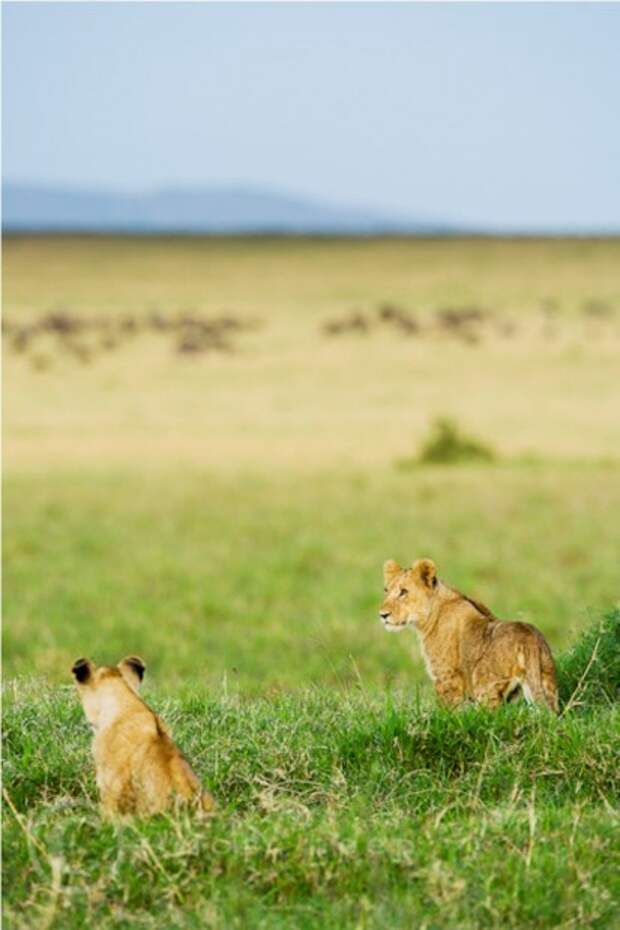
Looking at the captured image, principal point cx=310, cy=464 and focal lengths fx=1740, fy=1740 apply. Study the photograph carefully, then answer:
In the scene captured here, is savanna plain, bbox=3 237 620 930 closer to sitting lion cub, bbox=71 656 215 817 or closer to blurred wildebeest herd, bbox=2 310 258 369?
sitting lion cub, bbox=71 656 215 817

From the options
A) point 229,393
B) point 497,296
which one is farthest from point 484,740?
point 497,296

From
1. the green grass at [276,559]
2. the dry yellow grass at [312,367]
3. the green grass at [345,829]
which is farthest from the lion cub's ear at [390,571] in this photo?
the dry yellow grass at [312,367]

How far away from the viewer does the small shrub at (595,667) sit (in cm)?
780

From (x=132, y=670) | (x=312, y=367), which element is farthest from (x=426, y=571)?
(x=312, y=367)

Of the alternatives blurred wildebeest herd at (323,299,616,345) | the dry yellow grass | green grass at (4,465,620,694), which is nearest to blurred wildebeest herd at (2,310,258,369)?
the dry yellow grass

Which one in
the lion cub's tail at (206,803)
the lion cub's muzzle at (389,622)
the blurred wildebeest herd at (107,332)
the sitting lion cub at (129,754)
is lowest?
the blurred wildebeest herd at (107,332)

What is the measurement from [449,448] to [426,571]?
2726cm

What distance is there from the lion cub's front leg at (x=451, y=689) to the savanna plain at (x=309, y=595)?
0.19 m

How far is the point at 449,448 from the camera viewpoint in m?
34.4

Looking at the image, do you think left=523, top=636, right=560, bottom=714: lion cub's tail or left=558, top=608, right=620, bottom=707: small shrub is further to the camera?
left=558, top=608, right=620, bottom=707: small shrub

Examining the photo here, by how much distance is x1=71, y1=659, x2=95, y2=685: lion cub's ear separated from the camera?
5855 millimetres

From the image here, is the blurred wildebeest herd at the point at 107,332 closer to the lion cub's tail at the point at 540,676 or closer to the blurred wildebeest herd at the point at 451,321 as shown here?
the blurred wildebeest herd at the point at 451,321

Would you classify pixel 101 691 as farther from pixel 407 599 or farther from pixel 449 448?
pixel 449 448

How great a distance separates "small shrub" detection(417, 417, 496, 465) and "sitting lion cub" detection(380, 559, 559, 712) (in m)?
26.8
